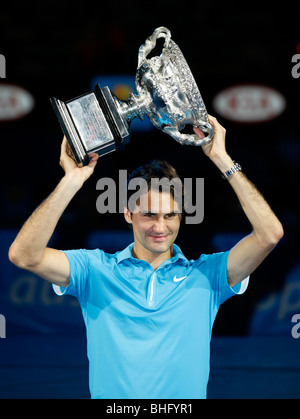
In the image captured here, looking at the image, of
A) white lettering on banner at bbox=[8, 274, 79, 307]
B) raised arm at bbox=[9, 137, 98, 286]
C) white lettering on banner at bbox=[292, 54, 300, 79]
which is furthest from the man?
white lettering on banner at bbox=[292, 54, 300, 79]

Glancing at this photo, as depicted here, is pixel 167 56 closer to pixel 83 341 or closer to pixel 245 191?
pixel 245 191

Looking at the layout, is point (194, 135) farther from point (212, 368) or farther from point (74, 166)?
point (212, 368)

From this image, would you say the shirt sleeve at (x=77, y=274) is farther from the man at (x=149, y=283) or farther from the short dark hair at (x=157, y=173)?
the short dark hair at (x=157, y=173)

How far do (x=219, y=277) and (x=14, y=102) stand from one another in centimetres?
562

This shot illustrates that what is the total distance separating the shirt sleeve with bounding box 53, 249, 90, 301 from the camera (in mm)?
2180

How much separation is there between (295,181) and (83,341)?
348 cm

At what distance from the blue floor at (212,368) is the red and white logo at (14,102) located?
2.97 m

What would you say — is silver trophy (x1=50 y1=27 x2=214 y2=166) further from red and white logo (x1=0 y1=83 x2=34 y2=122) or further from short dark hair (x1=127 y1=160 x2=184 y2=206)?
red and white logo (x1=0 y1=83 x2=34 y2=122)

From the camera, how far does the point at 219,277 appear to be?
87.2 inches

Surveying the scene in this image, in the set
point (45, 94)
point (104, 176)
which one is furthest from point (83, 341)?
point (45, 94)

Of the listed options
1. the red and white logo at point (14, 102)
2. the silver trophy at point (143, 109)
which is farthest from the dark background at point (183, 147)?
the silver trophy at point (143, 109)

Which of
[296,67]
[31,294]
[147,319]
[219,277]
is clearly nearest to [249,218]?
[219,277]

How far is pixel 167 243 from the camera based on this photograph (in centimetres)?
219

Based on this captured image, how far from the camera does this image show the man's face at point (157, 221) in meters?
2.19
